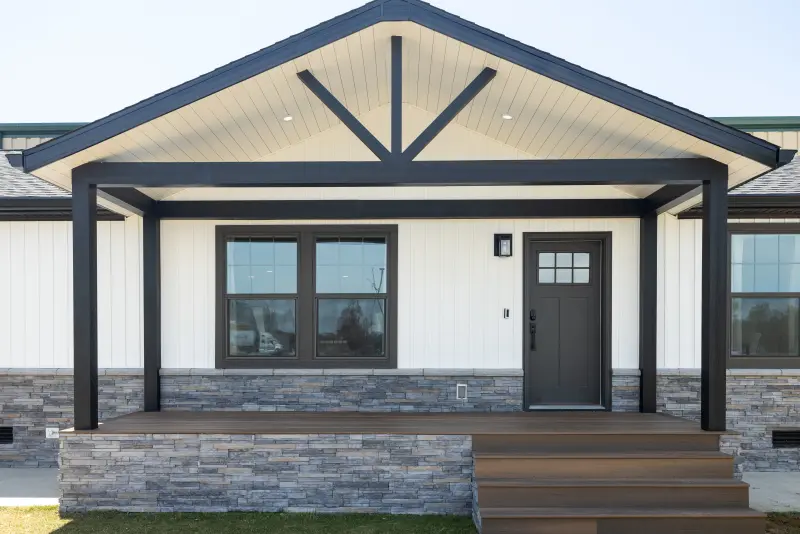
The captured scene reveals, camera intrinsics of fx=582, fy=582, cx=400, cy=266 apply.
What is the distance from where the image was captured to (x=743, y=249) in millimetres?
6645

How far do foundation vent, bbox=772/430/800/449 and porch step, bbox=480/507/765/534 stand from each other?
8.53ft

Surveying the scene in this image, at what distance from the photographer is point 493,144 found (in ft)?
21.7

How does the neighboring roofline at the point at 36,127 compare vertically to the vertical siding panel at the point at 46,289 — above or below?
above

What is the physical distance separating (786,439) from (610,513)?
345 cm

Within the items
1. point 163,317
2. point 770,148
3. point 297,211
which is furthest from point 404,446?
point 770,148

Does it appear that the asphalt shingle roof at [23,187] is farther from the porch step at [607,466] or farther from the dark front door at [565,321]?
the dark front door at [565,321]

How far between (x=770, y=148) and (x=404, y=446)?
383 centimetres

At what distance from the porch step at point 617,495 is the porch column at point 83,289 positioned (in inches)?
138

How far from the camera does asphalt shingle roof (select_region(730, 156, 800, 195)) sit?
6.10m

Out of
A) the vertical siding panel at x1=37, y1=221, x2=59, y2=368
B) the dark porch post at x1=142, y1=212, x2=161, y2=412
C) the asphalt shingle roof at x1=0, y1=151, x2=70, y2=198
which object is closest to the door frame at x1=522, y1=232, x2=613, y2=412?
the dark porch post at x1=142, y1=212, x2=161, y2=412

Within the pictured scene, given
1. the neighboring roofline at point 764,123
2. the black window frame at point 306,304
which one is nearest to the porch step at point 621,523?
the black window frame at point 306,304

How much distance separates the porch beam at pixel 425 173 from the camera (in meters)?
4.73

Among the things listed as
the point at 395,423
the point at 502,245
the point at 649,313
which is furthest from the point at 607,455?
the point at 502,245

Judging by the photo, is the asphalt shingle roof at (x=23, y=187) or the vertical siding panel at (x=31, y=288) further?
the vertical siding panel at (x=31, y=288)
